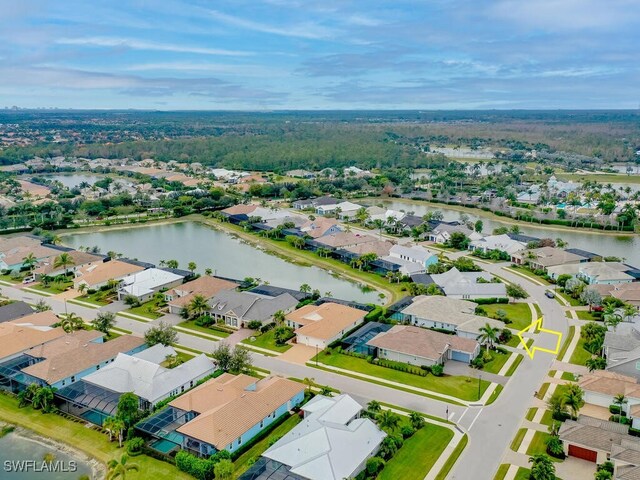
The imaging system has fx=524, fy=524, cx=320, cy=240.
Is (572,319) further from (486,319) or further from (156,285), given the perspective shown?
(156,285)

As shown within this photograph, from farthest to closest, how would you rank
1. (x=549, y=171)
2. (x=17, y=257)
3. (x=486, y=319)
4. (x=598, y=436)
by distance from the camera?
(x=549, y=171)
(x=17, y=257)
(x=486, y=319)
(x=598, y=436)

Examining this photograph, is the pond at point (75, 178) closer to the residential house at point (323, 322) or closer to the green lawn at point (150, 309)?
the green lawn at point (150, 309)

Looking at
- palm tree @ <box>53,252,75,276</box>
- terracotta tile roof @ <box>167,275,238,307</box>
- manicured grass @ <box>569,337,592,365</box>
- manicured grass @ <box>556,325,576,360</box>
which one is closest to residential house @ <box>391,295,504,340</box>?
manicured grass @ <box>556,325,576,360</box>

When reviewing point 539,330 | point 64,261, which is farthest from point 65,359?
point 539,330

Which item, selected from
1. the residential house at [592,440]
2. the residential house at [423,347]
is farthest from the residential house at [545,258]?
the residential house at [592,440]

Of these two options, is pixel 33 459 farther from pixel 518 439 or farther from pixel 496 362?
pixel 496 362

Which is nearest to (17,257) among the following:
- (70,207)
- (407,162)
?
(70,207)

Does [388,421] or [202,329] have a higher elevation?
[388,421]
